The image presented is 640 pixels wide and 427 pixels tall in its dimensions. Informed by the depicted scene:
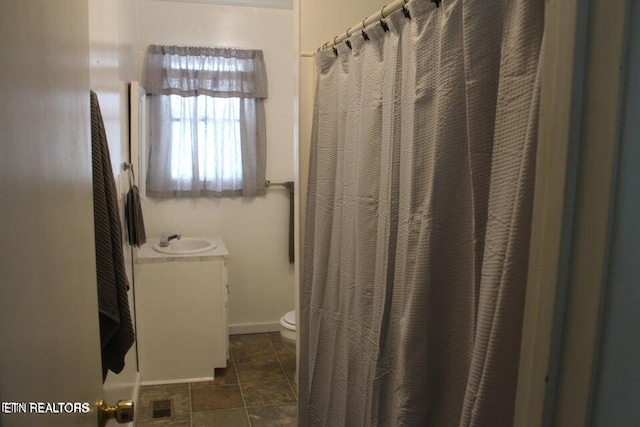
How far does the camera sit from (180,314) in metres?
3.18

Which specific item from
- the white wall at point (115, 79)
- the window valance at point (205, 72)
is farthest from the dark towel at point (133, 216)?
the window valance at point (205, 72)

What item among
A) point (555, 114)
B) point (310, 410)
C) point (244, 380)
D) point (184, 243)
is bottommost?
point (244, 380)

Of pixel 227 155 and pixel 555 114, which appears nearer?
pixel 555 114

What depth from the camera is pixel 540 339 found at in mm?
503

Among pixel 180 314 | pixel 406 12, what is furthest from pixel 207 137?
pixel 406 12

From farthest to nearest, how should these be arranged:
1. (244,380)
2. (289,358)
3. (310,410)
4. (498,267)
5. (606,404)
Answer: (289,358)
(244,380)
(310,410)
(498,267)
(606,404)

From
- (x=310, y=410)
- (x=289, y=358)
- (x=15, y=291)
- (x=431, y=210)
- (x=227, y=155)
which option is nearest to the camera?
(x=15, y=291)

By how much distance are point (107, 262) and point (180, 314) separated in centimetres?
175

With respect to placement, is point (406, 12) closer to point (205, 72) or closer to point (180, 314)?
point (180, 314)

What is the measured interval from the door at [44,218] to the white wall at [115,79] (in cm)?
93

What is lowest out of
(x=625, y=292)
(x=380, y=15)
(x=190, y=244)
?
(x=190, y=244)

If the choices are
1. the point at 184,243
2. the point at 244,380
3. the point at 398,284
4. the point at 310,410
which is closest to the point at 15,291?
the point at 398,284

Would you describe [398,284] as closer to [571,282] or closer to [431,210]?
[431,210]

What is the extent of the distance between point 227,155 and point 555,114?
11.7ft
